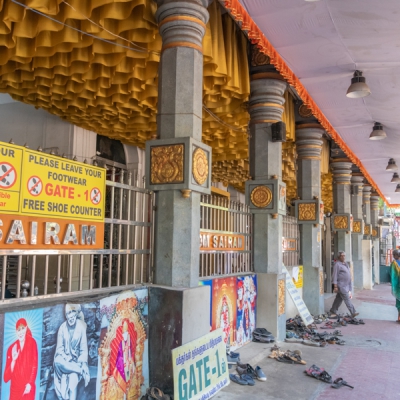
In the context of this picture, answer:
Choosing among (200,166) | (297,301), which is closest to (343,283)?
(297,301)

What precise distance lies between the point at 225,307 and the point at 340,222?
29.9 ft

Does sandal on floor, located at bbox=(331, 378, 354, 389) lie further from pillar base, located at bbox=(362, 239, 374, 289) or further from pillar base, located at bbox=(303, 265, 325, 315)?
pillar base, located at bbox=(362, 239, 374, 289)

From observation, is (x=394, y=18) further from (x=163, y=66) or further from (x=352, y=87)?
(x=163, y=66)

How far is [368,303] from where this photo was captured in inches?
504

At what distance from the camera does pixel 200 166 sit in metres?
4.45

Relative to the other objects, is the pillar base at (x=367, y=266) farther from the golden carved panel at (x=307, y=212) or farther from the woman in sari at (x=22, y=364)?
the woman in sari at (x=22, y=364)

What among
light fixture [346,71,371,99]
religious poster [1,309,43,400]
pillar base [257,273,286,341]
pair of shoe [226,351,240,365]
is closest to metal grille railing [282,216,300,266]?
pillar base [257,273,286,341]

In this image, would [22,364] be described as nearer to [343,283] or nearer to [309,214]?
[309,214]

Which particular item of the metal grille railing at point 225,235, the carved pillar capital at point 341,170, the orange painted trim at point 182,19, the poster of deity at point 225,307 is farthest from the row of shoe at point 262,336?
the carved pillar capital at point 341,170

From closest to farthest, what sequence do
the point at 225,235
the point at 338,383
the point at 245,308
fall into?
the point at 338,383, the point at 225,235, the point at 245,308

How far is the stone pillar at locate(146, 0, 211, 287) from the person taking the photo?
434 centimetres

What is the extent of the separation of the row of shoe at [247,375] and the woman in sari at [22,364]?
2.57m

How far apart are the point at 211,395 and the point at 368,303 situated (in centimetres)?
999

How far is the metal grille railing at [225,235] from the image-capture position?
18.6ft
